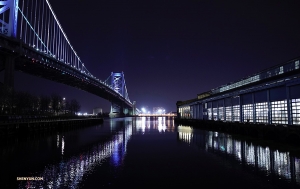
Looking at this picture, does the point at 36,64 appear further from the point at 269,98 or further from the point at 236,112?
the point at 269,98

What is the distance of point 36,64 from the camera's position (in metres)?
61.0

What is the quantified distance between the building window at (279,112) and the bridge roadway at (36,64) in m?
46.7

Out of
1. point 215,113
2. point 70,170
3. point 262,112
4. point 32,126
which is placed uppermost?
point 262,112

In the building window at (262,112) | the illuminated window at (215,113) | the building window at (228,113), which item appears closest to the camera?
the building window at (262,112)

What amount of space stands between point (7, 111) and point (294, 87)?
49.7 meters

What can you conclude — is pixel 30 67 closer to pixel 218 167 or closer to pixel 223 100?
pixel 223 100

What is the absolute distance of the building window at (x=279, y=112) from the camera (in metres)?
29.9

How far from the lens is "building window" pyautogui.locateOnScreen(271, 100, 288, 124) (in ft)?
98.2

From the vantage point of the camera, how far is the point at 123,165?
15.6 m

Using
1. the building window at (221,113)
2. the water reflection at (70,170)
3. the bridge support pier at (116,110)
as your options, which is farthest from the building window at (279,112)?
the bridge support pier at (116,110)

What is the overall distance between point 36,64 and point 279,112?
54.6m

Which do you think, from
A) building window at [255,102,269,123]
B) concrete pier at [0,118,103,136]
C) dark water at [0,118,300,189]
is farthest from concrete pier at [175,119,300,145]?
concrete pier at [0,118,103,136]

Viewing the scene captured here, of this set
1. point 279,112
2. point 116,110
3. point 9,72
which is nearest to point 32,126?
point 9,72

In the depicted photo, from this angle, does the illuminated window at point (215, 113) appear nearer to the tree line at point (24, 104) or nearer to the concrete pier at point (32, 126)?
the concrete pier at point (32, 126)
